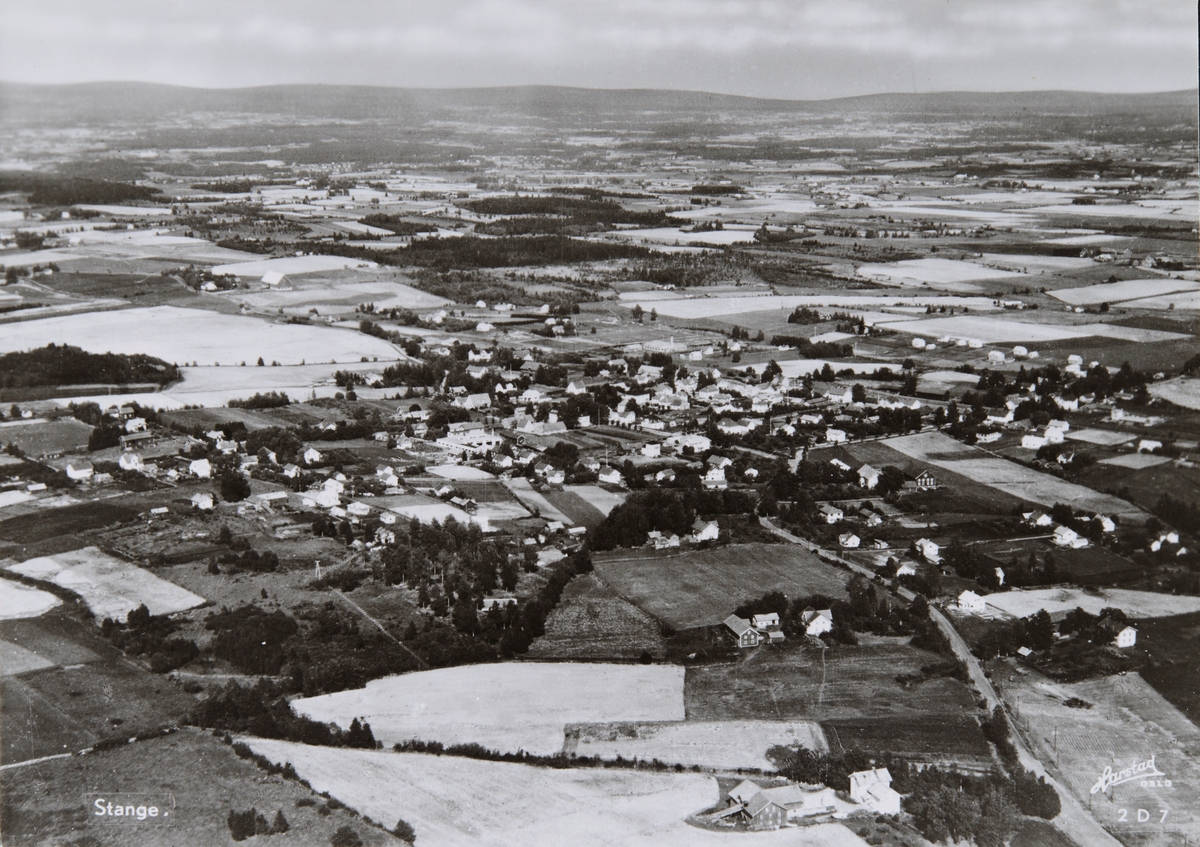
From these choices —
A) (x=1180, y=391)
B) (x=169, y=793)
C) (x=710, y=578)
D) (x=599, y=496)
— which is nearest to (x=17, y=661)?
(x=169, y=793)

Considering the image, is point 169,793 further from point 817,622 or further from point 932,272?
point 932,272

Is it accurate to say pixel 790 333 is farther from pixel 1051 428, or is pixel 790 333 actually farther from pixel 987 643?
pixel 987 643

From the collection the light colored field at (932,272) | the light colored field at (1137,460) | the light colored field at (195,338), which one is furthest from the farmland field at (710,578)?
the light colored field at (932,272)

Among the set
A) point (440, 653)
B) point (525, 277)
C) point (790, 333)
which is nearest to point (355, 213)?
point (525, 277)

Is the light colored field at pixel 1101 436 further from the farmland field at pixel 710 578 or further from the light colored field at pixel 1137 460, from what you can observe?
the farmland field at pixel 710 578

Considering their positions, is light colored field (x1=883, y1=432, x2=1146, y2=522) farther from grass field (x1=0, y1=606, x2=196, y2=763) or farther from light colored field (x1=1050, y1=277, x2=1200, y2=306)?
light colored field (x1=1050, y1=277, x2=1200, y2=306)

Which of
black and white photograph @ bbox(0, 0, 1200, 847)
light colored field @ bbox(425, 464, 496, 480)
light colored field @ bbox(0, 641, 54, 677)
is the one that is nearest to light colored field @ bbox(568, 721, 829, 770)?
black and white photograph @ bbox(0, 0, 1200, 847)
